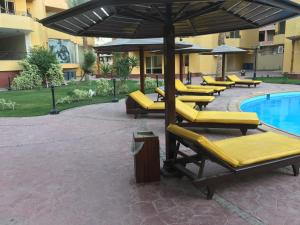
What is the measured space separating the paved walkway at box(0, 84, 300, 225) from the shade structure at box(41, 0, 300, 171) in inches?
38.4

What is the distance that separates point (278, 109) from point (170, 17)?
10.4 m

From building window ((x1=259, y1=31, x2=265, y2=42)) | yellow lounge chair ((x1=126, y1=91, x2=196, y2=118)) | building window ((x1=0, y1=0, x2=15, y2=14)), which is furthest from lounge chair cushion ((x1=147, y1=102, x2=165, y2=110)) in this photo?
building window ((x1=259, y1=31, x2=265, y2=42))

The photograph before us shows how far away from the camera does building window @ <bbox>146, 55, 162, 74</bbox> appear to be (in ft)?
109

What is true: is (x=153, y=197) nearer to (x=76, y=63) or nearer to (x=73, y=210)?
(x=73, y=210)

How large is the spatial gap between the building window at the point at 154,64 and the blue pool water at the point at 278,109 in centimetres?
1916

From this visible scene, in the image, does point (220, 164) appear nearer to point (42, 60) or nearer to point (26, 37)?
point (42, 60)

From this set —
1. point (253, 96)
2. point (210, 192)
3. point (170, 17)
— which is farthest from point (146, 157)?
point (253, 96)

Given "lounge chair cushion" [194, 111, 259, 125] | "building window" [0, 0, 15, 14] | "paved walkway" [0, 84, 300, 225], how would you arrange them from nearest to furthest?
"paved walkway" [0, 84, 300, 225]
"lounge chair cushion" [194, 111, 259, 125]
"building window" [0, 0, 15, 14]

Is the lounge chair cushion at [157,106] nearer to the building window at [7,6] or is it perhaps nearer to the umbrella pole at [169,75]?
the umbrella pole at [169,75]

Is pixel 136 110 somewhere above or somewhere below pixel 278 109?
above

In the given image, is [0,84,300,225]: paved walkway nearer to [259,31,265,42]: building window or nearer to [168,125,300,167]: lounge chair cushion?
[168,125,300,167]: lounge chair cushion

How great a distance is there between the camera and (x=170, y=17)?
4.42 m

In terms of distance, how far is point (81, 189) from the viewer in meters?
4.39

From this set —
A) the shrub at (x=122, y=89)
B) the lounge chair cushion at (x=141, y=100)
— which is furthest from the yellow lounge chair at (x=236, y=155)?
the shrub at (x=122, y=89)
